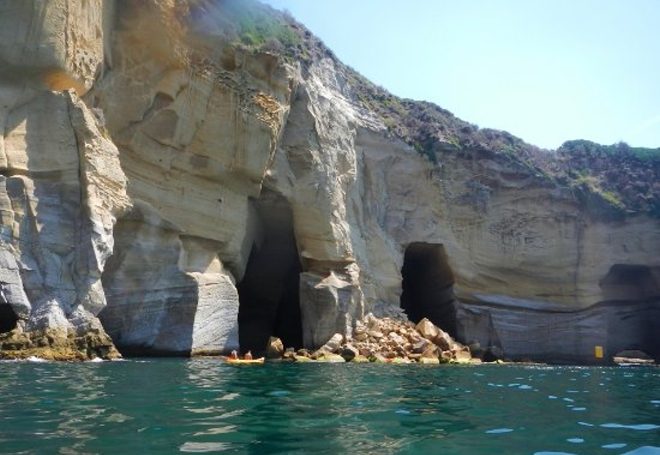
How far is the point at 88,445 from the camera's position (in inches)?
216

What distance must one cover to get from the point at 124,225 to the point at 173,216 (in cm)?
199

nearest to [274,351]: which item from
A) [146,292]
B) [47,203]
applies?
[146,292]

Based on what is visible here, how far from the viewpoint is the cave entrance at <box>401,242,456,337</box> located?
115 ft

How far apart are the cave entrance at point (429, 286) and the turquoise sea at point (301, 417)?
2241cm

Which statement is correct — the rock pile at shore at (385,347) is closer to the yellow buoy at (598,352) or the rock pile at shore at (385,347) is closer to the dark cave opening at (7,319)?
the dark cave opening at (7,319)

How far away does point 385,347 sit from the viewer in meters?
26.5

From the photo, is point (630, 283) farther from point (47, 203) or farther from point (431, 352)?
point (47, 203)

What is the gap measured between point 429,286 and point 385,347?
1194cm

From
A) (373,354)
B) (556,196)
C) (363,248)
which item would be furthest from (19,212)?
(556,196)

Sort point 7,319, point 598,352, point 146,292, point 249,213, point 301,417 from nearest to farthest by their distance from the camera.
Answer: point 301,417 → point 7,319 → point 146,292 → point 249,213 → point 598,352

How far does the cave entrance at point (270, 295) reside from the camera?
31819mm

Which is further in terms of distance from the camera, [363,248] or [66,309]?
[363,248]

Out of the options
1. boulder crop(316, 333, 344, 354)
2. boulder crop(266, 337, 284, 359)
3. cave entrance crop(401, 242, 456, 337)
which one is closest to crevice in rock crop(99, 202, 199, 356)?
boulder crop(266, 337, 284, 359)

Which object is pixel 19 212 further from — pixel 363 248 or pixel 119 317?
pixel 363 248
